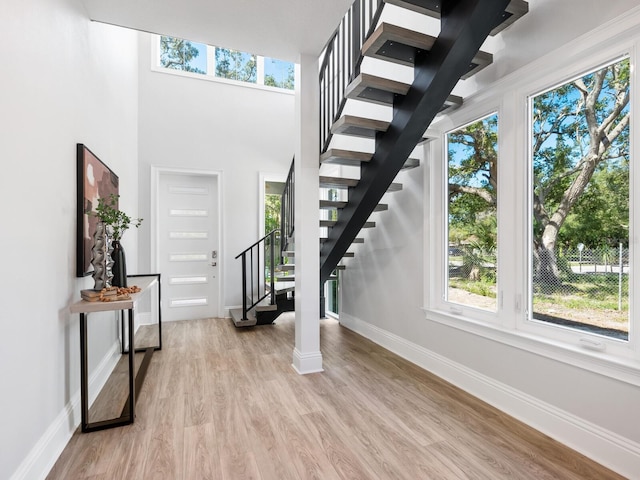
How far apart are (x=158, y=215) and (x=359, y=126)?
139 inches

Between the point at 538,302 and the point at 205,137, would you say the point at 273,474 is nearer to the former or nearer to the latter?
the point at 538,302

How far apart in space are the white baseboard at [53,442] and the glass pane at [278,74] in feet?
16.0

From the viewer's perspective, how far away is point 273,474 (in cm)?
172

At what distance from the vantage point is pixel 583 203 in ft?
6.53

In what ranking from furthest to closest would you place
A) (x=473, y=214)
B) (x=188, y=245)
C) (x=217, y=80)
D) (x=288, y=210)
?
(x=217, y=80) < (x=188, y=245) < (x=288, y=210) < (x=473, y=214)

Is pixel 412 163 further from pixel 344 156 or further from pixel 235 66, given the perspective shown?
pixel 235 66

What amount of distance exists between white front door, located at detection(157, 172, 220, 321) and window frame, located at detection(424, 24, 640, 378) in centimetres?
337

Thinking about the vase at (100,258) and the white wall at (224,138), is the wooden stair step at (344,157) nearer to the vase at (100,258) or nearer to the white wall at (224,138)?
the vase at (100,258)

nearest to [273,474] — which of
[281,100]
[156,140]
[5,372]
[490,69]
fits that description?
[5,372]

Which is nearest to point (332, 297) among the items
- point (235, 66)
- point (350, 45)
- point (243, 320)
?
point (243, 320)

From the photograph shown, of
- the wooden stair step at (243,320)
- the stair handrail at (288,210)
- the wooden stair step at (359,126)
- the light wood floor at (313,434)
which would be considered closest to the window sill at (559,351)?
the light wood floor at (313,434)

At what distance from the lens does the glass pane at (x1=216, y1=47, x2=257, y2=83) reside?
17.5ft

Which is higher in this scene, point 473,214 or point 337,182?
point 337,182

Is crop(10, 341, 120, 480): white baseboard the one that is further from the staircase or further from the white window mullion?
the white window mullion
